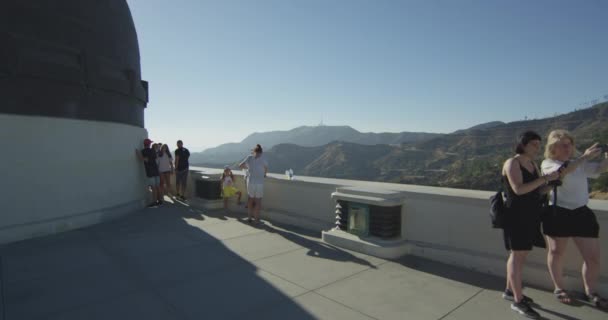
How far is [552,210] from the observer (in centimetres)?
348

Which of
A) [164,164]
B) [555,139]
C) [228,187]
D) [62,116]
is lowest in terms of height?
[228,187]

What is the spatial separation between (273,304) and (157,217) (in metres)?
5.30

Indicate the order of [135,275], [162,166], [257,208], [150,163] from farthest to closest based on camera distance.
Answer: [162,166] < [150,163] < [257,208] < [135,275]

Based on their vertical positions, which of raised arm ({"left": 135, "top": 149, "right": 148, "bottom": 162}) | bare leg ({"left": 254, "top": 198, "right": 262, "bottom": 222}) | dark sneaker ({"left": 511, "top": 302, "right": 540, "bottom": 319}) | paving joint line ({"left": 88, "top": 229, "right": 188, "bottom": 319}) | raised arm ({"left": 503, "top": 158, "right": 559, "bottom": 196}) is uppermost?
raised arm ({"left": 135, "top": 149, "right": 148, "bottom": 162})

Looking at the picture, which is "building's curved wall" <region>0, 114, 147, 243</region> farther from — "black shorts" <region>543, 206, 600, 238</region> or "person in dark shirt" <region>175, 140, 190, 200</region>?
"black shorts" <region>543, 206, 600, 238</region>

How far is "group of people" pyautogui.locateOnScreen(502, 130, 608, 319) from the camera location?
324 centimetres

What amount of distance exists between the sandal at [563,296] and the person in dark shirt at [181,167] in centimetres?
867

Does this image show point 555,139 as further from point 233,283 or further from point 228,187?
point 228,187

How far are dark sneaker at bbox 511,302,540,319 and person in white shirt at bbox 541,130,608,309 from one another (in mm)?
563

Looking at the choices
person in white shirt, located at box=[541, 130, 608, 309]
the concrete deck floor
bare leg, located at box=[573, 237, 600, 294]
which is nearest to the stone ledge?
the concrete deck floor

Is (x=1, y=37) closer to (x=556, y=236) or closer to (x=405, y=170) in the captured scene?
(x=556, y=236)

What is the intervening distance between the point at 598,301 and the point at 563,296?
276 millimetres

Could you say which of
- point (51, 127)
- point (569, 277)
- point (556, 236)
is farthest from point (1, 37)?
point (569, 277)

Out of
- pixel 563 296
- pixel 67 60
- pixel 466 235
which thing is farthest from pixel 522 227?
pixel 67 60
